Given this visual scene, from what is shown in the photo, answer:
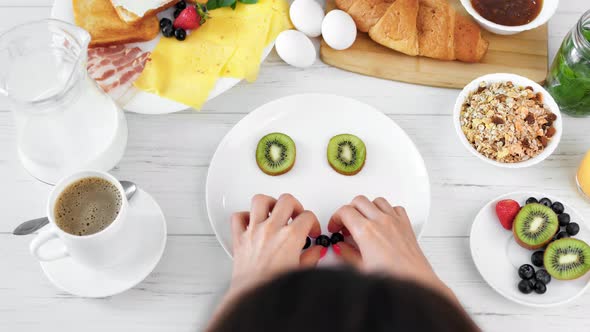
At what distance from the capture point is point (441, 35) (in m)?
1.31

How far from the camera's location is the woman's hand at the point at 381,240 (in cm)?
97

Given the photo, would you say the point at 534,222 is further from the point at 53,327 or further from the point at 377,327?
the point at 53,327

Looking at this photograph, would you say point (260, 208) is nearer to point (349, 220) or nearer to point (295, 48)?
point (349, 220)

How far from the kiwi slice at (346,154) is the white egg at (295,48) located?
184 mm

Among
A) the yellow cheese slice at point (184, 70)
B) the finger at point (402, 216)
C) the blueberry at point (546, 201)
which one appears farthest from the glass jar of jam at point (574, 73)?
the yellow cheese slice at point (184, 70)

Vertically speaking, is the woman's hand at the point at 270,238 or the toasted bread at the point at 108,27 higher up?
the toasted bread at the point at 108,27

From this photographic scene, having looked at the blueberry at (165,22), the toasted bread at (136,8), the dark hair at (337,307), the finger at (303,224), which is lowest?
the finger at (303,224)

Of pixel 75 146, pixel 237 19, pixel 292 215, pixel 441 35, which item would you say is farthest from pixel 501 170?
pixel 75 146

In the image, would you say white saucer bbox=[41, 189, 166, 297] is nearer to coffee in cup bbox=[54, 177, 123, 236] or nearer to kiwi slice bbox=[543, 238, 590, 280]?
coffee in cup bbox=[54, 177, 123, 236]

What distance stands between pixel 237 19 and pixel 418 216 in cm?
57

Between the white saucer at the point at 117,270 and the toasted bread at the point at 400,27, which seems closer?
the white saucer at the point at 117,270

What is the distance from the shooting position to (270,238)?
100cm

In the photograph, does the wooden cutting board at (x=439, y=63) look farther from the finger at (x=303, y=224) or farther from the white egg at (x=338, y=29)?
the finger at (x=303, y=224)

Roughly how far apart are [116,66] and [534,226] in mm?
869
